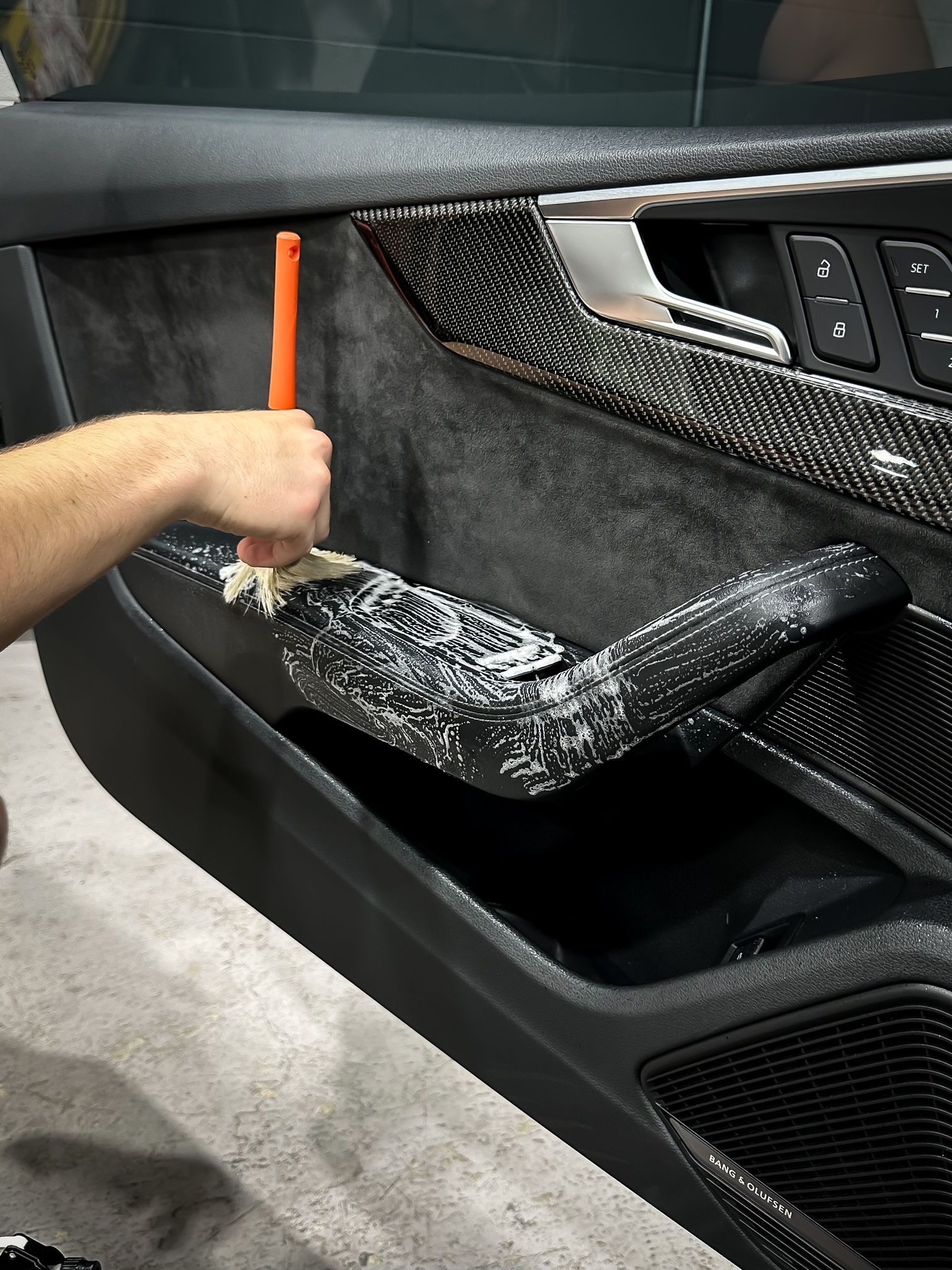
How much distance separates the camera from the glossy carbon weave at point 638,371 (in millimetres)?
595

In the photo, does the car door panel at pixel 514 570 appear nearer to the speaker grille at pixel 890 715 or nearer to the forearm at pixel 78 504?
the speaker grille at pixel 890 715

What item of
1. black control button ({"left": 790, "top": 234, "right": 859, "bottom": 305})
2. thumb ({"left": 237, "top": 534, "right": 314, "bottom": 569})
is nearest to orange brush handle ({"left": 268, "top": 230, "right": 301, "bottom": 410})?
thumb ({"left": 237, "top": 534, "right": 314, "bottom": 569})

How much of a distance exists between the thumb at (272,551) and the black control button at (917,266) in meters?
0.43

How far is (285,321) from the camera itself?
2.66ft

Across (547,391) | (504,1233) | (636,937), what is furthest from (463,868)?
(547,391)

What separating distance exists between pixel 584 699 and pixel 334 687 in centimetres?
22

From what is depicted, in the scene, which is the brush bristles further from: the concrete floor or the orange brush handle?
the concrete floor

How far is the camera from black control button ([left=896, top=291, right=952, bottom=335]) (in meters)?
0.56

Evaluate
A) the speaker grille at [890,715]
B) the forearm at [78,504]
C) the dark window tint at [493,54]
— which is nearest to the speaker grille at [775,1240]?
the speaker grille at [890,715]

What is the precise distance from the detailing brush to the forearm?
5.9 inches

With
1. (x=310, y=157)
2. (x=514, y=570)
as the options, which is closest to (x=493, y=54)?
(x=310, y=157)

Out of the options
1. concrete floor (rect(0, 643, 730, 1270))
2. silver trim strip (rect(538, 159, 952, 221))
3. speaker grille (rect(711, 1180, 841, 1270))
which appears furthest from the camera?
concrete floor (rect(0, 643, 730, 1270))

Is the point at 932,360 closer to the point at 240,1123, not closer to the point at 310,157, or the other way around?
the point at 310,157

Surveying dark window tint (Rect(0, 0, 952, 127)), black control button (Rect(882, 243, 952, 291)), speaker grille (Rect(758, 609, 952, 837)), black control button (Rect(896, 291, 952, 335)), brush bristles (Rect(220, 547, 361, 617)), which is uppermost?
dark window tint (Rect(0, 0, 952, 127))
